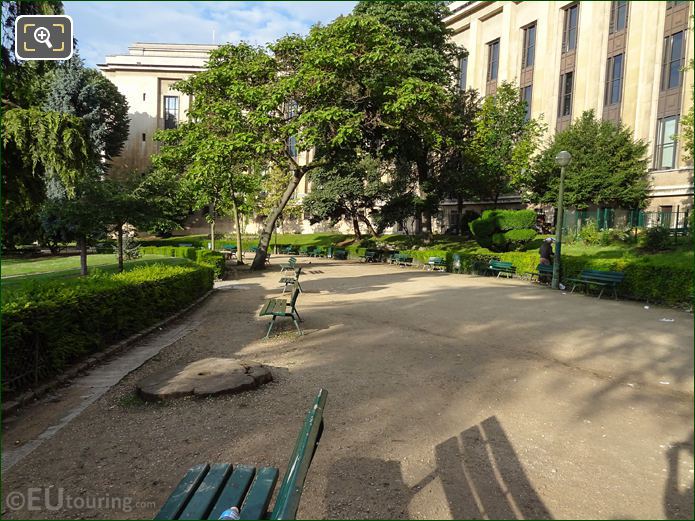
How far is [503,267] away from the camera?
19234 mm

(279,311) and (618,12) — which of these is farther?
(279,311)

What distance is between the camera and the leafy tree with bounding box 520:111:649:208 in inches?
1053

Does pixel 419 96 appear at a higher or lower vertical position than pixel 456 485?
higher

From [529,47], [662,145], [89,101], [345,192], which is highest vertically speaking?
[529,47]

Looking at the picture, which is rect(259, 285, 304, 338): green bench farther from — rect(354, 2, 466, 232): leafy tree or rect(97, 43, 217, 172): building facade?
rect(97, 43, 217, 172): building facade

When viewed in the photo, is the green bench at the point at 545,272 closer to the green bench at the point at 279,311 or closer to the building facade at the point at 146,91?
the green bench at the point at 279,311

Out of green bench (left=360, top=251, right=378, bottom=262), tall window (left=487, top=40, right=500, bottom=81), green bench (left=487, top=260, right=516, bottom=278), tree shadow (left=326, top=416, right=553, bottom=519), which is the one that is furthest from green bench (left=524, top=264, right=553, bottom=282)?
tall window (left=487, top=40, right=500, bottom=81)

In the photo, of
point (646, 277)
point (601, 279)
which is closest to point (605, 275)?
point (601, 279)

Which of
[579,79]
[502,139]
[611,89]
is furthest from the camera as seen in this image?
[502,139]

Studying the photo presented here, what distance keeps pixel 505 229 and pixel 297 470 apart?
23.4 metres

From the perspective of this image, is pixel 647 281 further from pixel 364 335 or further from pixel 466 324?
pixel 364 335

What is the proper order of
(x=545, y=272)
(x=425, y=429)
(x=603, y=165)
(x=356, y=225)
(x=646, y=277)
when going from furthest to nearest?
(x=356, y=225)
(x=603, y=165)
(x=545, y=272)
(x=646, y=277)
(x=425, y=429)

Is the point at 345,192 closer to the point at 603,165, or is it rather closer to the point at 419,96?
the point at 603,165

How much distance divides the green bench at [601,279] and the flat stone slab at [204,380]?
11.2 meters
